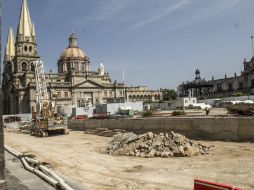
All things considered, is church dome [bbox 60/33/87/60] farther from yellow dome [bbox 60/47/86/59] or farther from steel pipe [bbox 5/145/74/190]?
steel pipe [bbox 5/145/74/190]

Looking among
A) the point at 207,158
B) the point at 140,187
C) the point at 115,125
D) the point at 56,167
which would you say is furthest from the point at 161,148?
the point at 115,125

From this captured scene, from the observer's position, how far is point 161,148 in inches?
715

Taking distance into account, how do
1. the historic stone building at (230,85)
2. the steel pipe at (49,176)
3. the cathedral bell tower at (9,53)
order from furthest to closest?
the cathedral bell tower at (9,53)
the historic stone building at (230,85)
the steel pipe at (49,176)

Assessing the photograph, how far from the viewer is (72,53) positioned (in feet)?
374

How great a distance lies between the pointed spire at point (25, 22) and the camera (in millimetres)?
97162

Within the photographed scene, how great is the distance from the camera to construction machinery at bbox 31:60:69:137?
121 feet

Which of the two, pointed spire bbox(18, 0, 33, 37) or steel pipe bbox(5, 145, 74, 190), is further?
pointed spire bbox(18, 0, 33, 37)

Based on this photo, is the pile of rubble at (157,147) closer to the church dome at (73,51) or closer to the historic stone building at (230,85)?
the historic stone building at (230,85)

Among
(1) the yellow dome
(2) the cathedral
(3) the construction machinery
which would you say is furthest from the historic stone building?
(3) the construction machinery

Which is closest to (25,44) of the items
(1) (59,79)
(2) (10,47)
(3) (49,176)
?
(1) (59,79)

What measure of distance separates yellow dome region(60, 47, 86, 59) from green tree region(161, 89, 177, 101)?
35300mm

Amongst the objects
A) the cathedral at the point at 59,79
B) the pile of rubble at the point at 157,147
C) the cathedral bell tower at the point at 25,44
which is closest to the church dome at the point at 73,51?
the cathedral at the point at 59,79

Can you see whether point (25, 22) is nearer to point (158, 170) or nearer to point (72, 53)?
point (72, 53)

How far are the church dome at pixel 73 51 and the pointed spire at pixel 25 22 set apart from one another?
1756cm
